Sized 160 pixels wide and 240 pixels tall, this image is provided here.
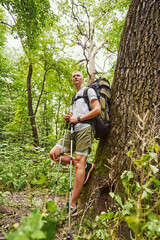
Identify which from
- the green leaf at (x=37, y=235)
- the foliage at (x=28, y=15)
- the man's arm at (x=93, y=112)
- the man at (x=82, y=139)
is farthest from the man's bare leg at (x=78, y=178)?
the foliage at (x=28, y=15)

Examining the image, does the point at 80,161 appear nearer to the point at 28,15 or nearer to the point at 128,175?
the point at 128,175

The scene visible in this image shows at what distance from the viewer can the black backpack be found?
2551 mm

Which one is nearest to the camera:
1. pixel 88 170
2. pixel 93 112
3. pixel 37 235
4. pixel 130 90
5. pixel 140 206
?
pixel 37 235

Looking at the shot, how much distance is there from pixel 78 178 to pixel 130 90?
5.56ft

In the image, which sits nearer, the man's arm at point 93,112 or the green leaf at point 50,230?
the green leaf at point 50,230

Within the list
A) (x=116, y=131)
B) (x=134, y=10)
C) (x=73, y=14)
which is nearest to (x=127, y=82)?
(x=116, y=131)

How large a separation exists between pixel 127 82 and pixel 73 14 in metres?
11.2

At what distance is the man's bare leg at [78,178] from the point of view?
7.97ft

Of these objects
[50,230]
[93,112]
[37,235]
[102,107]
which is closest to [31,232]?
[37,235]

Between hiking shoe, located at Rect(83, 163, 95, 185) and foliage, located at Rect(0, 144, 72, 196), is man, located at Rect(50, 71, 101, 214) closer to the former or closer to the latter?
hiking shoe, located at Rect(83, 163, 95, 185)

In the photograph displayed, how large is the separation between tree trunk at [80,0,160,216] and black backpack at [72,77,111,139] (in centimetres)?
11

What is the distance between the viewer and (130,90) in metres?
2.33

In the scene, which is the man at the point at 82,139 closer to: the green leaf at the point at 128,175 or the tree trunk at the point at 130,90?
the tree trunk at the point at 130,90

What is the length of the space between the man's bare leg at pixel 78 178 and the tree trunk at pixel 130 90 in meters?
0.19
